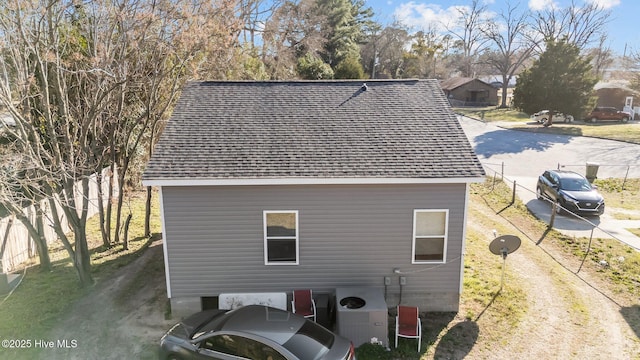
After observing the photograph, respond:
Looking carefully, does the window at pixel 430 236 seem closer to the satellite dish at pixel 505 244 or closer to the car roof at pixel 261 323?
the satellite dish at pixel 505 244

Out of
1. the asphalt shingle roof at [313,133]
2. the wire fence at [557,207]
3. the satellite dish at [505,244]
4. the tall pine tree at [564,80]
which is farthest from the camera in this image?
the tall pine tree at [564,80]

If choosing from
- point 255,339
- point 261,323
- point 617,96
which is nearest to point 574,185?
point 261,323

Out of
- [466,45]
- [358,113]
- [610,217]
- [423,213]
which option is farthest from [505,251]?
[466,45]

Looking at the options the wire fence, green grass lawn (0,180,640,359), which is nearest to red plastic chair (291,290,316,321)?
green grass lawn (0,180,640,359)

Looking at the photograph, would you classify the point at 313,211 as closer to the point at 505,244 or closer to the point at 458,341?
the point at 458,341

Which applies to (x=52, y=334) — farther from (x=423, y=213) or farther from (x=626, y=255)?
(x=626, y=255)

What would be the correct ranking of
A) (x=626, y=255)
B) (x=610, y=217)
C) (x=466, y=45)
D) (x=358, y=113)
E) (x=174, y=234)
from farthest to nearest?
1. (x=466, y=45)
2. (x=610, y=217)
3. (x=626, y=255)
4. (x=358, y=113)
5. (x=174, y=234)

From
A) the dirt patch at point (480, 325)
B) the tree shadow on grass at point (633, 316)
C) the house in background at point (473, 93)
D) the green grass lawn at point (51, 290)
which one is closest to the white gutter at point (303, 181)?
the dirt patch at point (480, 325)

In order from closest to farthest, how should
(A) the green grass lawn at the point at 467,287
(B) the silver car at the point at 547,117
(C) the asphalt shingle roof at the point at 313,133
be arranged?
(A) the green grass lawn at the point at 467,287, (C) the asphalt shingle roof at the point at 313,133, (B) the silver car at the point at 547,117
